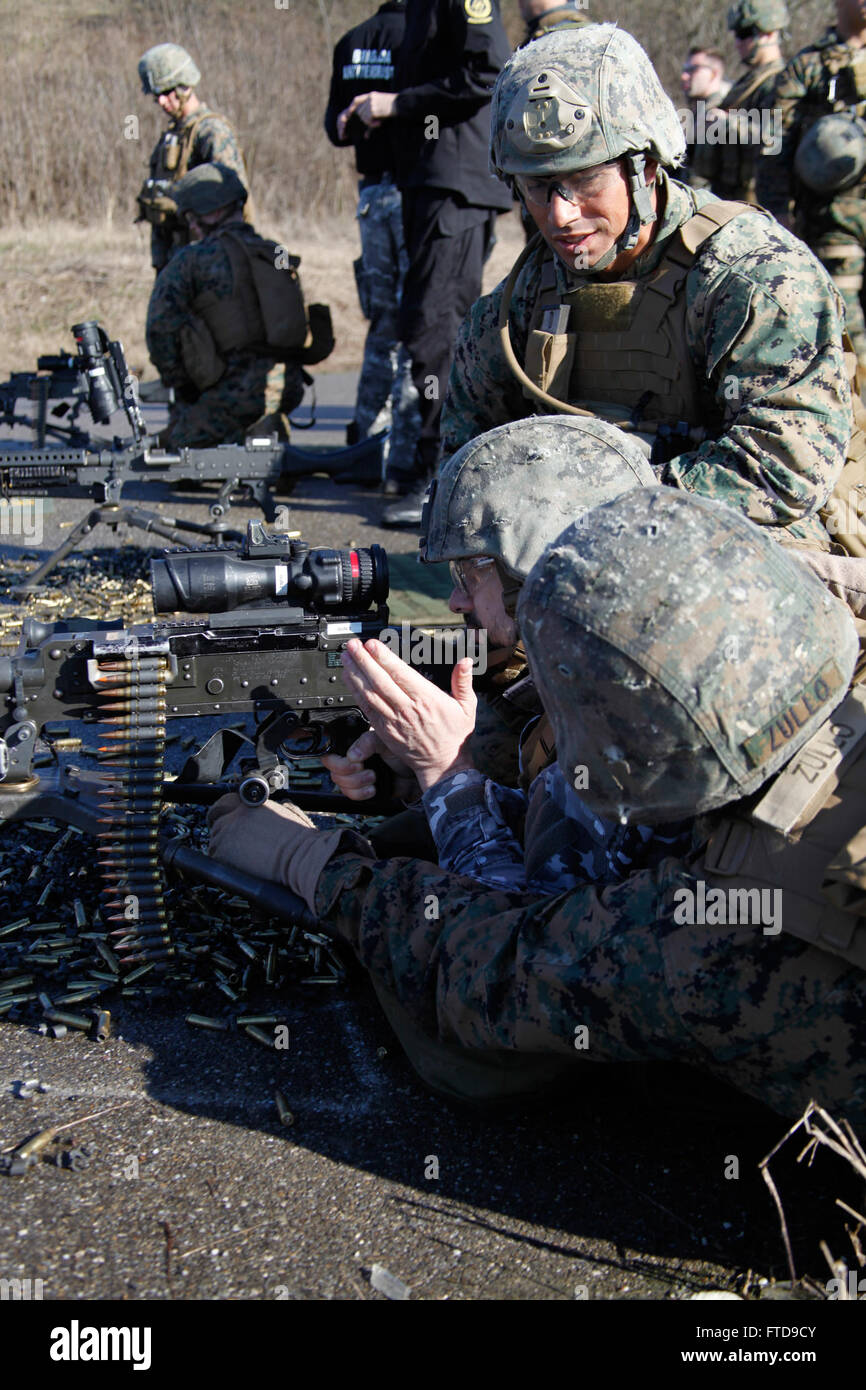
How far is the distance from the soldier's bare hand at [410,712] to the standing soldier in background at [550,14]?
202 inches

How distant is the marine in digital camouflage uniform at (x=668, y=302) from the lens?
12.6 feet

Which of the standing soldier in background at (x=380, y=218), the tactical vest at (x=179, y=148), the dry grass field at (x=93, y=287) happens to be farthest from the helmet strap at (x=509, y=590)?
the dry grass field at (x=93, y=287)

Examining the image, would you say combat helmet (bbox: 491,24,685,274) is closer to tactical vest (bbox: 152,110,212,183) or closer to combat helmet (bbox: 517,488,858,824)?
combat helmet (bbox: 517,488,858,824)

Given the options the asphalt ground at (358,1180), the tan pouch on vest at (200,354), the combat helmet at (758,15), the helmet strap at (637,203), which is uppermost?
the combat helmet at (758,15)

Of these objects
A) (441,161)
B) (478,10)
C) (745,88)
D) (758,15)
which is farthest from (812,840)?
(758,15)

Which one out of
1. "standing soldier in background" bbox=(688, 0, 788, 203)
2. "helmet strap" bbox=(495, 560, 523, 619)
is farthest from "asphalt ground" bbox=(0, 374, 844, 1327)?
"standing soldier in background" bbox=(688, 0, 788, 203)

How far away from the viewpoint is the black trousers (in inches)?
309

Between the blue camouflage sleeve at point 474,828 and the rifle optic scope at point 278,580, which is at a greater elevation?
the rifle optic scope at point 278,580

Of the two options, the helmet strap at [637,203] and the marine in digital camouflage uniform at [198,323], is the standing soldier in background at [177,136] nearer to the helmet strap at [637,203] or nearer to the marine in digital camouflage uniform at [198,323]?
the marine in digital camouflage uniform at [198,323]

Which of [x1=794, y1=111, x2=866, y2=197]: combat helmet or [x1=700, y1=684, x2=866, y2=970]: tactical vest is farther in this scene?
[x1=794, y1=111, x2=866, y2=197]: combat helmet

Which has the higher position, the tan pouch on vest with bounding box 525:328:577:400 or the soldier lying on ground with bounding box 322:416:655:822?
the tan pouch on vest with bounding box 525:328:577:400

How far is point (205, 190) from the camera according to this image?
29.5 feet
